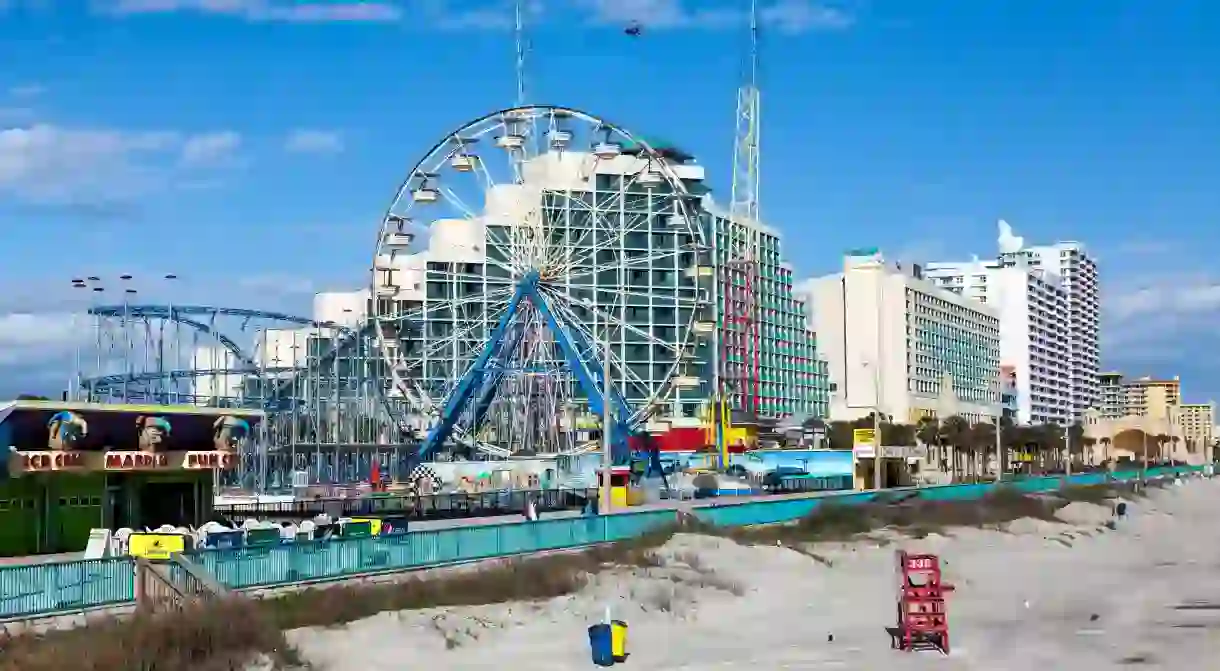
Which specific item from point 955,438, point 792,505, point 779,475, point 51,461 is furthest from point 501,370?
point 955,438

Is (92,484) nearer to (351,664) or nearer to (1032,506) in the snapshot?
(351,664)

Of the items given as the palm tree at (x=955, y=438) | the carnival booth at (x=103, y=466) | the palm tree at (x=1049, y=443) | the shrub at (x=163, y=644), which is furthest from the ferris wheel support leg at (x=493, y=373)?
the palm tree at (x=1049, y=443)

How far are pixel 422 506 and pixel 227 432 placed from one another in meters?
20.3

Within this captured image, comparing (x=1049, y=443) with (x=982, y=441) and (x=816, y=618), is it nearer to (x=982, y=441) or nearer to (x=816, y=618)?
(x=982, y=441)

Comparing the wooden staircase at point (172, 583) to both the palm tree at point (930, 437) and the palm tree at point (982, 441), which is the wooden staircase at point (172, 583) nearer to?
the palm tree at point (930, 437)

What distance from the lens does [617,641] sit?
25.7 meters

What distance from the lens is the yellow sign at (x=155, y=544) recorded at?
29516 millimetres

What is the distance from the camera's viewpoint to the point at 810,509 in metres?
56.6

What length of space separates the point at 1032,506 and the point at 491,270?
2978 inches

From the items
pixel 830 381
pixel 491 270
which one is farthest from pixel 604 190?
pixel 830 381

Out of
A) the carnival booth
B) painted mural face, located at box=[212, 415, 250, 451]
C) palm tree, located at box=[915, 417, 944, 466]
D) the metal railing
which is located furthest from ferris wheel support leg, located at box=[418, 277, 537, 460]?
palm tree, located at box=[915, 417, 944, 466]

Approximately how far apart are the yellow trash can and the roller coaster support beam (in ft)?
163

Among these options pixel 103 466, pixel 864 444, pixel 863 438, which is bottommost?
pixel 864 444

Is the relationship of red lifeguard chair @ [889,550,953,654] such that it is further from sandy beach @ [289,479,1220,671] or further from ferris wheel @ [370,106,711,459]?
ferris wheel @ [370,106,711,459]
